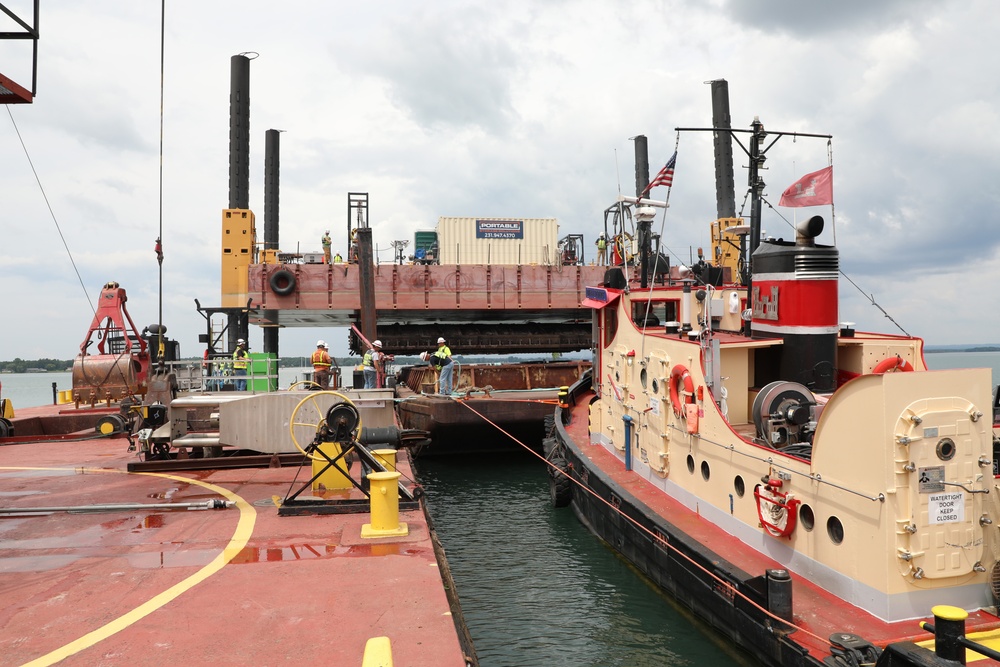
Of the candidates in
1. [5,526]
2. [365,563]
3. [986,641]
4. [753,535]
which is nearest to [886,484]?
[986,641]

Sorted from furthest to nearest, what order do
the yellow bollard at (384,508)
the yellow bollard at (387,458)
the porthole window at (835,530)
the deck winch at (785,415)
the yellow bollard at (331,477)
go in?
the yellow bollard at (331,477), the yellow bollard at (387,458), the yellow bollard at (384,508), the deck winch at (785,415), the porthole window at (835,530)

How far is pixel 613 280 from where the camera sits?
13.5m

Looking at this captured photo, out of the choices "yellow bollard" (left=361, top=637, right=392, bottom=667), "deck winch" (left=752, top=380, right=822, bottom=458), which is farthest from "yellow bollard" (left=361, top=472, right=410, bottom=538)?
"deck winch" (left=752, top=380, right=822, bottom=458)

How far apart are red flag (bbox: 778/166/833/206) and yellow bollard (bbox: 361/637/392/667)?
8500 millimetres

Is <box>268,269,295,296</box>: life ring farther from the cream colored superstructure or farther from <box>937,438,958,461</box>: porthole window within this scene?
<box>937,438,958,461</box>: porthole window

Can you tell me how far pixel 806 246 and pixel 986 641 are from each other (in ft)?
16.7

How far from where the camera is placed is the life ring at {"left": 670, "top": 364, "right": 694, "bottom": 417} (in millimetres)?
9586

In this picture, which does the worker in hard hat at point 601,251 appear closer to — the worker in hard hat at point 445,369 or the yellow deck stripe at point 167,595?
the worker in hard hat at point 445,369

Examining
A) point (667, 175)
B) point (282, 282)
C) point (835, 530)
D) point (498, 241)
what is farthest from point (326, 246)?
point (835, 530)

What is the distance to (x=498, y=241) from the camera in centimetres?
3734

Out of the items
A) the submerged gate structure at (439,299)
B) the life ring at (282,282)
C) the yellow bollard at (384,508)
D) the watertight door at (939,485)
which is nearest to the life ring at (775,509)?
the watertight door at (939,485)

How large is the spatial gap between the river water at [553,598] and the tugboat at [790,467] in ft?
1.29

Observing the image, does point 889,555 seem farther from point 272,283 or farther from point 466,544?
point 272,283

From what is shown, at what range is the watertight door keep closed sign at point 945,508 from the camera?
19.9 ft
